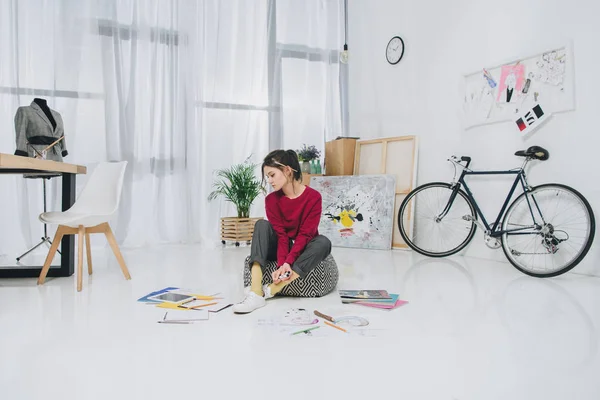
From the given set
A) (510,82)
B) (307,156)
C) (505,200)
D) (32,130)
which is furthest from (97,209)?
(510,82)

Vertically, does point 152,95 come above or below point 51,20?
below

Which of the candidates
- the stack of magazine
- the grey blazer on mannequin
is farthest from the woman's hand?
the grey blazer on mannequin

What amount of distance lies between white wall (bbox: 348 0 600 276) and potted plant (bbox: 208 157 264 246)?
4.53 ft

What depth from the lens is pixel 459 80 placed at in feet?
13.4

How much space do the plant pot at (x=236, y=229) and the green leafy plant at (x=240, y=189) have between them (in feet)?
0.43

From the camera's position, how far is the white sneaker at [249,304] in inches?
85.9

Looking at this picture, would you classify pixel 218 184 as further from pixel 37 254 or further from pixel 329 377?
pixel 329 377

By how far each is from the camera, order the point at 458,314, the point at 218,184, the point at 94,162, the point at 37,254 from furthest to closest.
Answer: the point at 218,184
the point at 94,162
the point at 37,254
the point at 458,314

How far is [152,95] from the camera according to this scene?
15.3 ft

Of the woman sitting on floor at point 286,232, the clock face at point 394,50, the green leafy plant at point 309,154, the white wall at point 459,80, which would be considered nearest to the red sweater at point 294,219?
the woman sitting on floor at point 286,232

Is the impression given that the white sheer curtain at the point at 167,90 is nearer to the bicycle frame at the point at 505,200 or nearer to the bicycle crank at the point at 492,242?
the bicycle frame at the point at 505,200

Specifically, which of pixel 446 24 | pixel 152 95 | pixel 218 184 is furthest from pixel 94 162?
pixel 446 24

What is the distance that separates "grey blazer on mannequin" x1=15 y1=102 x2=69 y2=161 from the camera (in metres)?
3.38

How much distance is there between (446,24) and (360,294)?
2.86m
